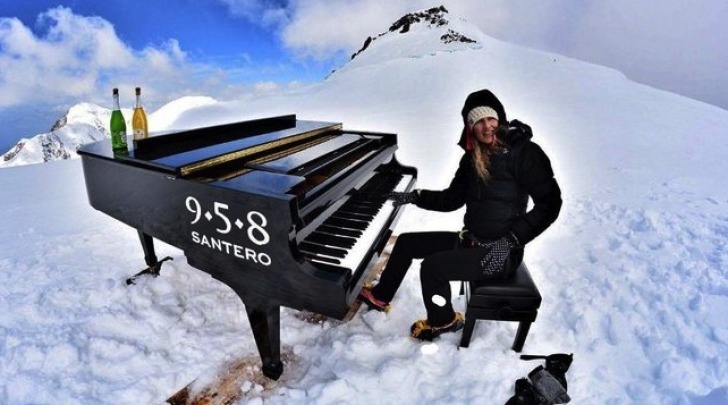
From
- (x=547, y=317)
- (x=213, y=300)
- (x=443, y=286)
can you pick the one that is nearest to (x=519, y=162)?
(x=443, y=286)

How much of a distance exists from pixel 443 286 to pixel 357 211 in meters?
0.74

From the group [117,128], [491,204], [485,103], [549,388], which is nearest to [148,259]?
[117,128]

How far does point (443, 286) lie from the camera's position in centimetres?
243

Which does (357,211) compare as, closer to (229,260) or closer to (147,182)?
(229,260)

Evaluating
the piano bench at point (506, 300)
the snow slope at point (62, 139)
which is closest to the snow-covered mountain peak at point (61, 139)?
the snow slope at point (62, 139)

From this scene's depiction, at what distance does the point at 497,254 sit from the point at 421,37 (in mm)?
39372

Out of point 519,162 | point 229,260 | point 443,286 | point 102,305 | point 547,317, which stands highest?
point 519,162

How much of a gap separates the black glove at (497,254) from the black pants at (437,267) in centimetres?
3

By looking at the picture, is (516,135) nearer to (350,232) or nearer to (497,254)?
(497,254)

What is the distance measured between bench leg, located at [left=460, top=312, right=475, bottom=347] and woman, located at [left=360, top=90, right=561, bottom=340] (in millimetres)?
141

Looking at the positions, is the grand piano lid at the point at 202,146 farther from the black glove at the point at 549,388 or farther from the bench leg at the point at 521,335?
the black glove at the point at 549,388

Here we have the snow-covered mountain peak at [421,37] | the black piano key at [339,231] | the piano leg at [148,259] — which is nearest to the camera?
the black piano key at [339,231]

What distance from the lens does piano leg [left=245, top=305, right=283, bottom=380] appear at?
210 centimetres

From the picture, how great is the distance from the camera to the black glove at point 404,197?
9.25ft
